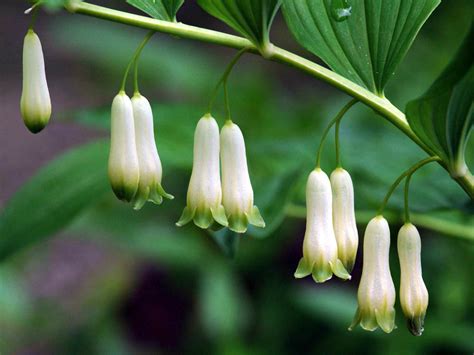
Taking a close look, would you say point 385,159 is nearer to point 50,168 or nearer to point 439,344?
point 50,168

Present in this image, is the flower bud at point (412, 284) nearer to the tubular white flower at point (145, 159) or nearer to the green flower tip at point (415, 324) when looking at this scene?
the green flower tip at point (415, 324)

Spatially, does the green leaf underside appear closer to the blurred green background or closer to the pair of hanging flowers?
the pair of hanging flowers

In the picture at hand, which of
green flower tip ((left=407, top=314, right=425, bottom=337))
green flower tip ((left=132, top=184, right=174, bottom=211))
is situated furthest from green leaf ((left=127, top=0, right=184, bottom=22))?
green flower tip ((left=407, top=314, right=425, bottom=337))

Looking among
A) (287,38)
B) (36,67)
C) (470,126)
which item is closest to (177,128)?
(36,67)

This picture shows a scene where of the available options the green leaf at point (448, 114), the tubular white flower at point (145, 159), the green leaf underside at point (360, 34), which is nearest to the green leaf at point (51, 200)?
the tubular white flower at point (145, 159)

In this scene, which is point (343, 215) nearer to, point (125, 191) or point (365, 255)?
point (365, 255)

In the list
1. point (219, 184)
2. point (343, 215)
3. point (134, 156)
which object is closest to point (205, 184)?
point (219, 184)
